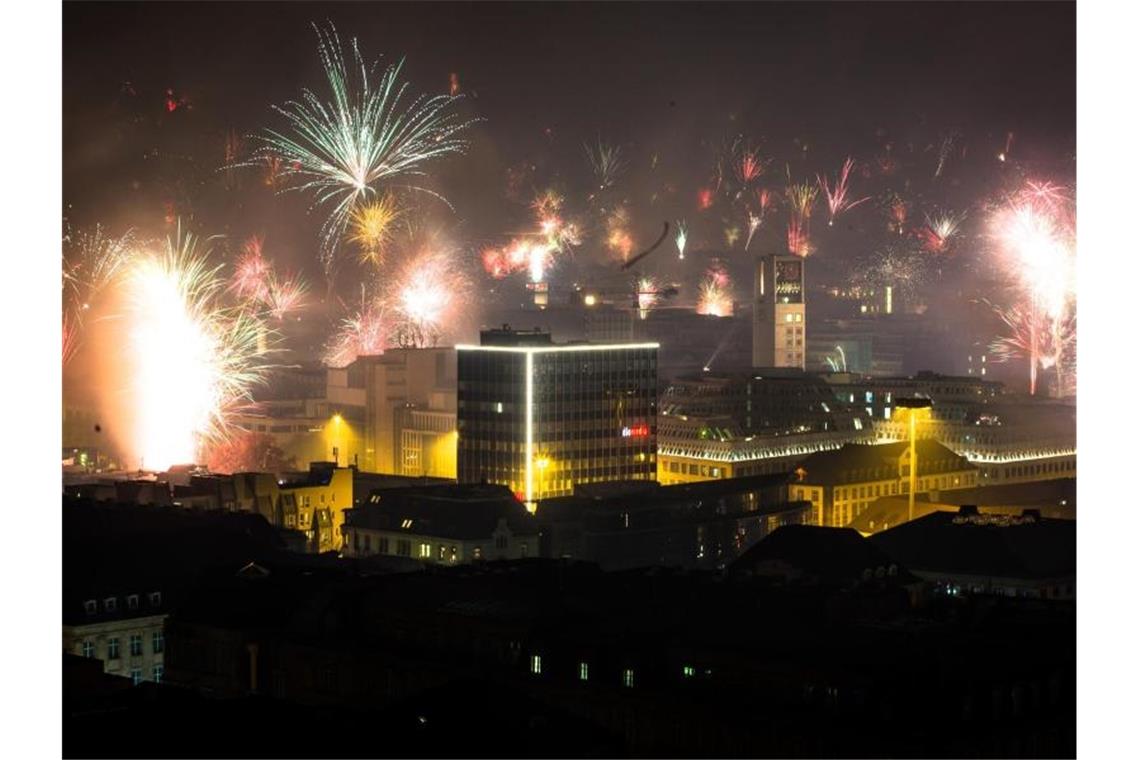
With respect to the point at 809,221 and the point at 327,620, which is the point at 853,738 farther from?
the point at 809,221

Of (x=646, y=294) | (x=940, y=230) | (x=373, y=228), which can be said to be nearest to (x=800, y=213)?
(x=940, y=230)

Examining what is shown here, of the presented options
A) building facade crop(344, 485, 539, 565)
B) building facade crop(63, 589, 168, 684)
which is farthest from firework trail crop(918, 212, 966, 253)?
building facade crop(63, 589, 168, 684)

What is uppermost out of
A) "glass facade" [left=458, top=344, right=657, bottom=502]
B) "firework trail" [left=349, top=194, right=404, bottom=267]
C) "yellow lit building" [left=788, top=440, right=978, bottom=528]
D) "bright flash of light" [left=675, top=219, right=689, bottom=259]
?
"bright flash of light" [left=675, top=219, right=689, bottom=259]

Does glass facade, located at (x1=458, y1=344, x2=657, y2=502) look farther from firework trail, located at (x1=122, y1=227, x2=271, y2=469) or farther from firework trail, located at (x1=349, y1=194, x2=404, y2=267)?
firework trail, located at (x1=349, y1=194, x2=404, y2=267)

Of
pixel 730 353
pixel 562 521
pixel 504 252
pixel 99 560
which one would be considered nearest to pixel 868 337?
pixel 730 353

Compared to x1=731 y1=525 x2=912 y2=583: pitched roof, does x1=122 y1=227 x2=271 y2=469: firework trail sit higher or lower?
higher

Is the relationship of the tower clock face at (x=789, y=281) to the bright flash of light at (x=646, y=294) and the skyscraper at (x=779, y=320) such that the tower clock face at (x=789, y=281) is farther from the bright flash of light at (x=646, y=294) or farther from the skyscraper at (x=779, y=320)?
the bright flash of light at (x=646, y=294)

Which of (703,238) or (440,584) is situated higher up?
(703,238)

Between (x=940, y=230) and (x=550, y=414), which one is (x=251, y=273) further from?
(x=940, y=230)
